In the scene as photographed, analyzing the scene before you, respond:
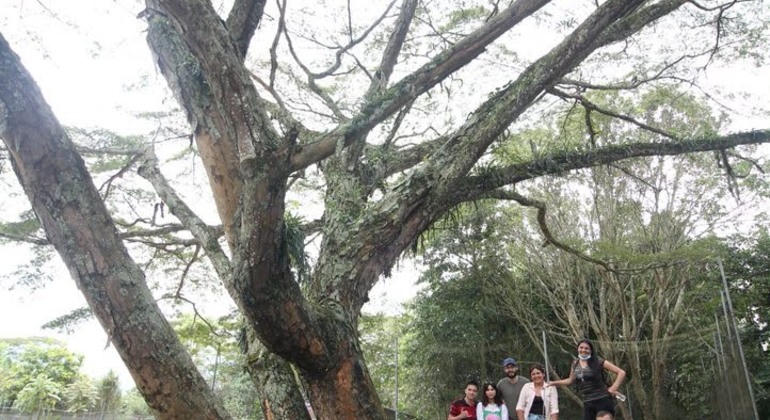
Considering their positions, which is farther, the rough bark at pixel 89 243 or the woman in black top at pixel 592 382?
the woman in black top at pixel 592 382

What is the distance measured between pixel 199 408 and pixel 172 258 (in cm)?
789

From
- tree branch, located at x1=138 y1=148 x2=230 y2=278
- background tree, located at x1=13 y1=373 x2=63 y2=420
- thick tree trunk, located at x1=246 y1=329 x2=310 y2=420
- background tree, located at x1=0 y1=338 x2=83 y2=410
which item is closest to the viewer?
thick tree trunk, located at x1=246 y1=329 x2=310 y2=420

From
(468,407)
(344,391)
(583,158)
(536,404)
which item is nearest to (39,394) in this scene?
(468,407)

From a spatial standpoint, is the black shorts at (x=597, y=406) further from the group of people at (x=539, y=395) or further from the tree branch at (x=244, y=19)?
the tree branch at (x=244, y=19)

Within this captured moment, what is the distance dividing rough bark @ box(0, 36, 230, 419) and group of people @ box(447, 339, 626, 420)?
330 cm

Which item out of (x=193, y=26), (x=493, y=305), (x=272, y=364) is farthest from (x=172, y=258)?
(x=193, y=26)

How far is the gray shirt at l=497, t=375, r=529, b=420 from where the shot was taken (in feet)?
15.0

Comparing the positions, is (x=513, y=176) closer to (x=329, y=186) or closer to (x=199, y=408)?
(x=329, y=186)

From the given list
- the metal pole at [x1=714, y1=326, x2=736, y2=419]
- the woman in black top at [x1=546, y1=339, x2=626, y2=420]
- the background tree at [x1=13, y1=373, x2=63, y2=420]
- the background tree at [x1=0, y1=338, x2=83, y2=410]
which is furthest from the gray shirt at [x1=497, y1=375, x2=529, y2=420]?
the background tree at [x1=0, y1=338, x2=83, y2=410]

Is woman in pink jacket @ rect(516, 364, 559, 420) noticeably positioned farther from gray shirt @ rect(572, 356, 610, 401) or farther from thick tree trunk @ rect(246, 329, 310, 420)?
thick tree trunk @ rect(246, 329, 310, 420)

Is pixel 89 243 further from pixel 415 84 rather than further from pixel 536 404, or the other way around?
pixel 536 404

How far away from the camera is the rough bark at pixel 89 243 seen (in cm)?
152

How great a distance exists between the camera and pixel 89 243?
5.15ft

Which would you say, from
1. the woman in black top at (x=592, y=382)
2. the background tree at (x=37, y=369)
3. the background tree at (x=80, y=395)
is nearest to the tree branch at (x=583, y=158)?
the woman in black top at (x=592, y=382)
